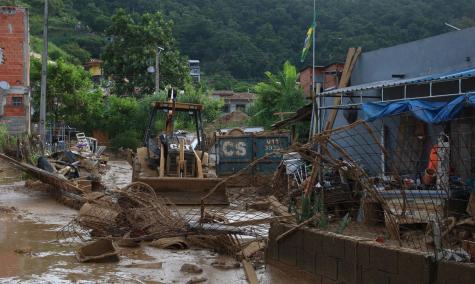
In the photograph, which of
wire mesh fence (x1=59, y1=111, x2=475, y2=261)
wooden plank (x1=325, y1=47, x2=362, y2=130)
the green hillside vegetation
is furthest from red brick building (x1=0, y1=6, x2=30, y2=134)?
wire mesh fence (x1=59, y1=111, x2=475, y2=261)

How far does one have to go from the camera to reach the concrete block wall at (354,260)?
6.41 metres

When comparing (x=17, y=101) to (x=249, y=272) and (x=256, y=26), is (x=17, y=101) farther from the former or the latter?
(x=256, y=26)

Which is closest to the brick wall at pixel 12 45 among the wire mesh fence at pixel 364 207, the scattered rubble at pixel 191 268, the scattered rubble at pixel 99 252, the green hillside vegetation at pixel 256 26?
the green hillside vegetation at pixel 256 26

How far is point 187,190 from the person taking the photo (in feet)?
50.6

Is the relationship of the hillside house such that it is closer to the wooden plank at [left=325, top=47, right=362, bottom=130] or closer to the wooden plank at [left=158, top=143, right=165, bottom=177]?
the wooden plank at [left=325, top=47, right=362, bottom=130]

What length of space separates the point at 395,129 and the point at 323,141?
854cm

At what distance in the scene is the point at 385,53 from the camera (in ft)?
61.2

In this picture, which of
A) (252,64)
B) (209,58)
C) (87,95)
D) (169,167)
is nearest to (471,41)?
(169,167)

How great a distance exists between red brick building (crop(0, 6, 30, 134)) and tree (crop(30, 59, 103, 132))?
175 cm

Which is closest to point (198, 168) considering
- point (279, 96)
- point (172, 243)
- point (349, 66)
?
point (172, 243)

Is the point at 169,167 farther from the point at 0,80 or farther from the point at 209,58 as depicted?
the point at 209,58

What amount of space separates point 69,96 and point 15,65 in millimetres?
3913

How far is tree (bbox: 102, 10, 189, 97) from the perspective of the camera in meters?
51.7

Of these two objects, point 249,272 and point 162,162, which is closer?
point 249,272
